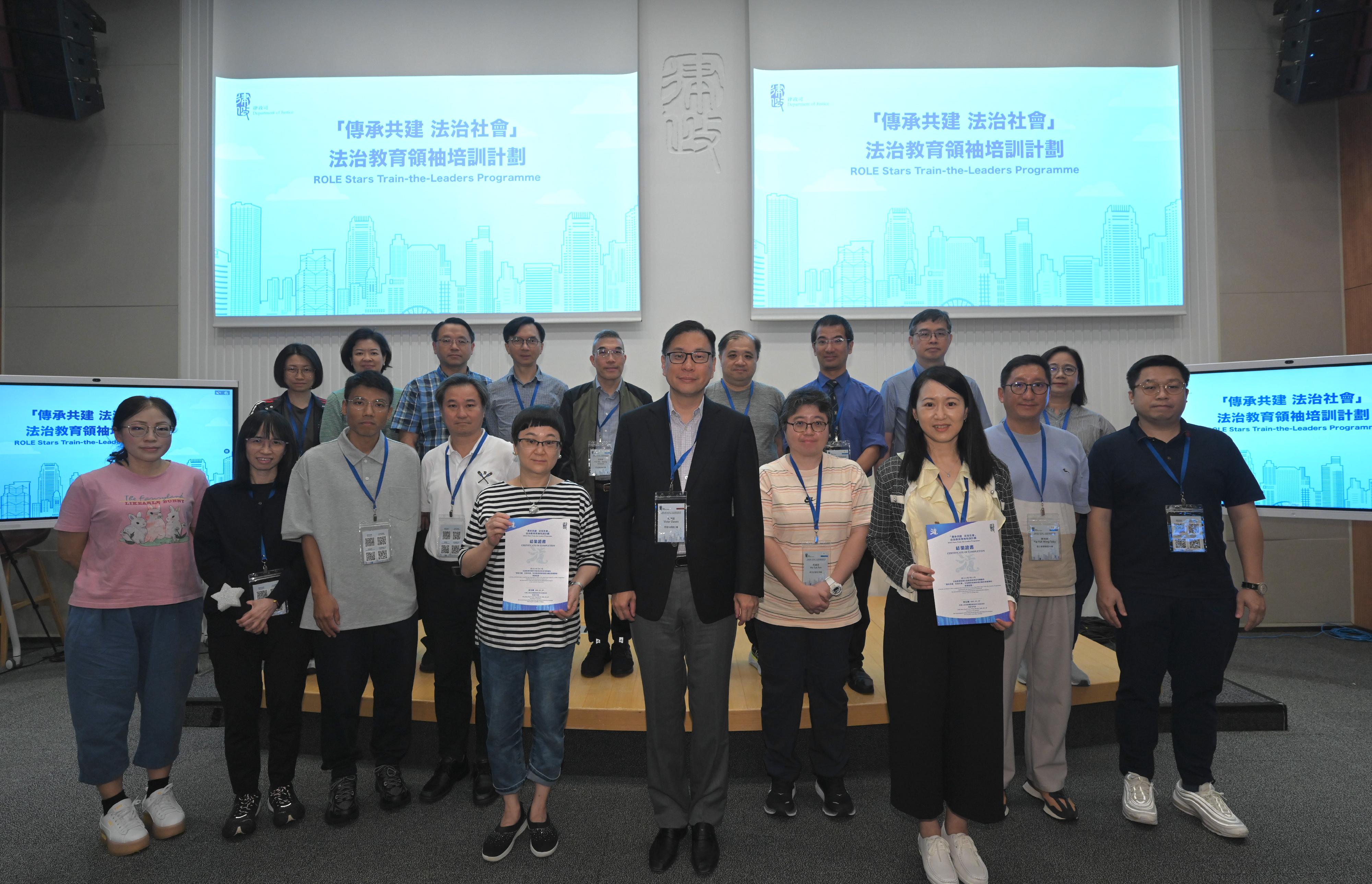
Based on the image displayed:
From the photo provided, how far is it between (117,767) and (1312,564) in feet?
24.2

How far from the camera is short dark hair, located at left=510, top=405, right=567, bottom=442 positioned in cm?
227

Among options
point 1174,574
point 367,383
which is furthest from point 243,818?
point 1174,574

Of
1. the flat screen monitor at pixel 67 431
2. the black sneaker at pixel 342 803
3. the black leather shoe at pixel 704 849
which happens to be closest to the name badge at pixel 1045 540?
the black leather shoe at pixel 704 849

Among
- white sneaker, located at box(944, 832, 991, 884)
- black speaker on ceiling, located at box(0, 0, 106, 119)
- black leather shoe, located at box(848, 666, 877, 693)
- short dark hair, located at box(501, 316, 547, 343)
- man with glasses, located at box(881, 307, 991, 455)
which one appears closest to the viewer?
white sneaker, located at box(944, 832, 991, 884)

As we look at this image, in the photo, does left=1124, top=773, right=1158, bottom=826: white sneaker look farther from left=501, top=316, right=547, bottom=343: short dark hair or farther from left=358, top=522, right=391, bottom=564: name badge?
left=501, top=316, right=547, bottom=343: short dark hair

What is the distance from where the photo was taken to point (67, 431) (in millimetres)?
4320

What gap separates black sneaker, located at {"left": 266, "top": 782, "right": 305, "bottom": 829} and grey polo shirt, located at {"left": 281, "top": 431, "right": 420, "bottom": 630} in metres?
0.64

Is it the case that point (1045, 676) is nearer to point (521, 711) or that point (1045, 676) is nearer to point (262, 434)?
point (521, 711)

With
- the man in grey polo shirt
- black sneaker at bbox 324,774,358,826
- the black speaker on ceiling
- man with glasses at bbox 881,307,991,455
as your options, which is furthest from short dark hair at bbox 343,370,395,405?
the black speaker on ceiling

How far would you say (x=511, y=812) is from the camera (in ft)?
7.61

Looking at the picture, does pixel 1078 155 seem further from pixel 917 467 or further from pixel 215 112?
pixel 215 112

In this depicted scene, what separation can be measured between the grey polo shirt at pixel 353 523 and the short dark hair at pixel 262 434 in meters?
0.06

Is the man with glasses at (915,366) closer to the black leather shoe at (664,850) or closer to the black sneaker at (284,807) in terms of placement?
the black leather shoe at (664,850)

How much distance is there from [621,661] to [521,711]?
959mm
